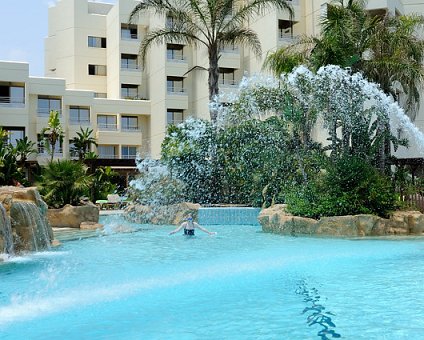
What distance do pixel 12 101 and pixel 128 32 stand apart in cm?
1265

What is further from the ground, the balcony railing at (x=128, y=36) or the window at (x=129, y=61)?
the balcony railing at (x=128, y=36)

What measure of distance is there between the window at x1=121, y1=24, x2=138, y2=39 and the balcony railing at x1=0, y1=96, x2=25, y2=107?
36.6ft

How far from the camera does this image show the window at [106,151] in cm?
4522

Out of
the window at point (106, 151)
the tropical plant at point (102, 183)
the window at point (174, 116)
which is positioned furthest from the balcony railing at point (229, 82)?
the tropical plant at point (102, 183)

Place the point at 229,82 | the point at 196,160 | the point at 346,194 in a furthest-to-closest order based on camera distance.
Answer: the point at 229,82 → the point at 196,160 → the point at 346,194

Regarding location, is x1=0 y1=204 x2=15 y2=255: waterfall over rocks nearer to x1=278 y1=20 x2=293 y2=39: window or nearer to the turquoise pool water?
the turquoise pool water

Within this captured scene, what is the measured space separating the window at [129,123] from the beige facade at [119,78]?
0.09 metres

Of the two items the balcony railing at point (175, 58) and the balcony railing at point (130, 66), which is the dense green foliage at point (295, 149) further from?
the balcony railing at point (130, 66)

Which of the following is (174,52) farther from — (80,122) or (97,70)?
(80,122)

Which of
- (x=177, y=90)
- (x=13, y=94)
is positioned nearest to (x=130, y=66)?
(x=177, y=90)

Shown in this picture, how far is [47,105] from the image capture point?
141ft

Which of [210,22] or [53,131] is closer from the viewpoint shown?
[210,22]

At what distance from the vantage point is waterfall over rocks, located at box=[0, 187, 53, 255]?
11.4 m

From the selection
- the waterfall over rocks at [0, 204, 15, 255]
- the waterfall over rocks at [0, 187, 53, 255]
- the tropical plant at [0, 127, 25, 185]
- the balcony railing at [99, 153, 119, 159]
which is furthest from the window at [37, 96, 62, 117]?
the waterfall over rocks at [0, 204, 15, 255]
